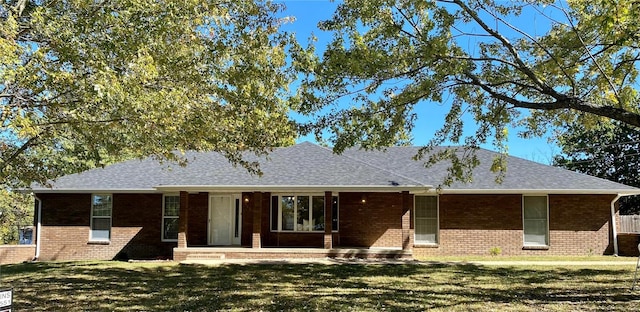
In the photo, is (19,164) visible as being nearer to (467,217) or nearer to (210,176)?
(210,176)

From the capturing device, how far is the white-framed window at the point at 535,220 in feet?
62.0

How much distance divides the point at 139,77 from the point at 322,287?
21.9 ft

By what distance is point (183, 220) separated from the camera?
1791 cm

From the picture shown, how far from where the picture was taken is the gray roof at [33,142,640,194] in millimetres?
17500

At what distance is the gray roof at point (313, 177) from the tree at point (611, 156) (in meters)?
17.4

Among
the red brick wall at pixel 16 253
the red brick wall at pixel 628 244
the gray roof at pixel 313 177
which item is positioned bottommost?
the red brick wall at pixel 16 253

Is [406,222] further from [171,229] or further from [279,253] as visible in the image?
[171,229]

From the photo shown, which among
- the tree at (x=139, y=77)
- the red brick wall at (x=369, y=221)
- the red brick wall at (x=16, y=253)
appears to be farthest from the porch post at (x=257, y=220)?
the red brick wall at (x=16, y=253)

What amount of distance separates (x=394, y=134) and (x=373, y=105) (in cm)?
87

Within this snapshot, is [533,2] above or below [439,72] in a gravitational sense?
above

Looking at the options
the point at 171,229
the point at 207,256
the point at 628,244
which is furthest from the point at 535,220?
the point at 171,229

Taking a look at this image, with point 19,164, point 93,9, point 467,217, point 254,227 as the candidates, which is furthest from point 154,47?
point 467,217

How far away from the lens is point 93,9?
7625mm

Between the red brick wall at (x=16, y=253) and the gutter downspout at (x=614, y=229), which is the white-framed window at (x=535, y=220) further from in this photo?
the red brick wall at (x=16, y=253)
